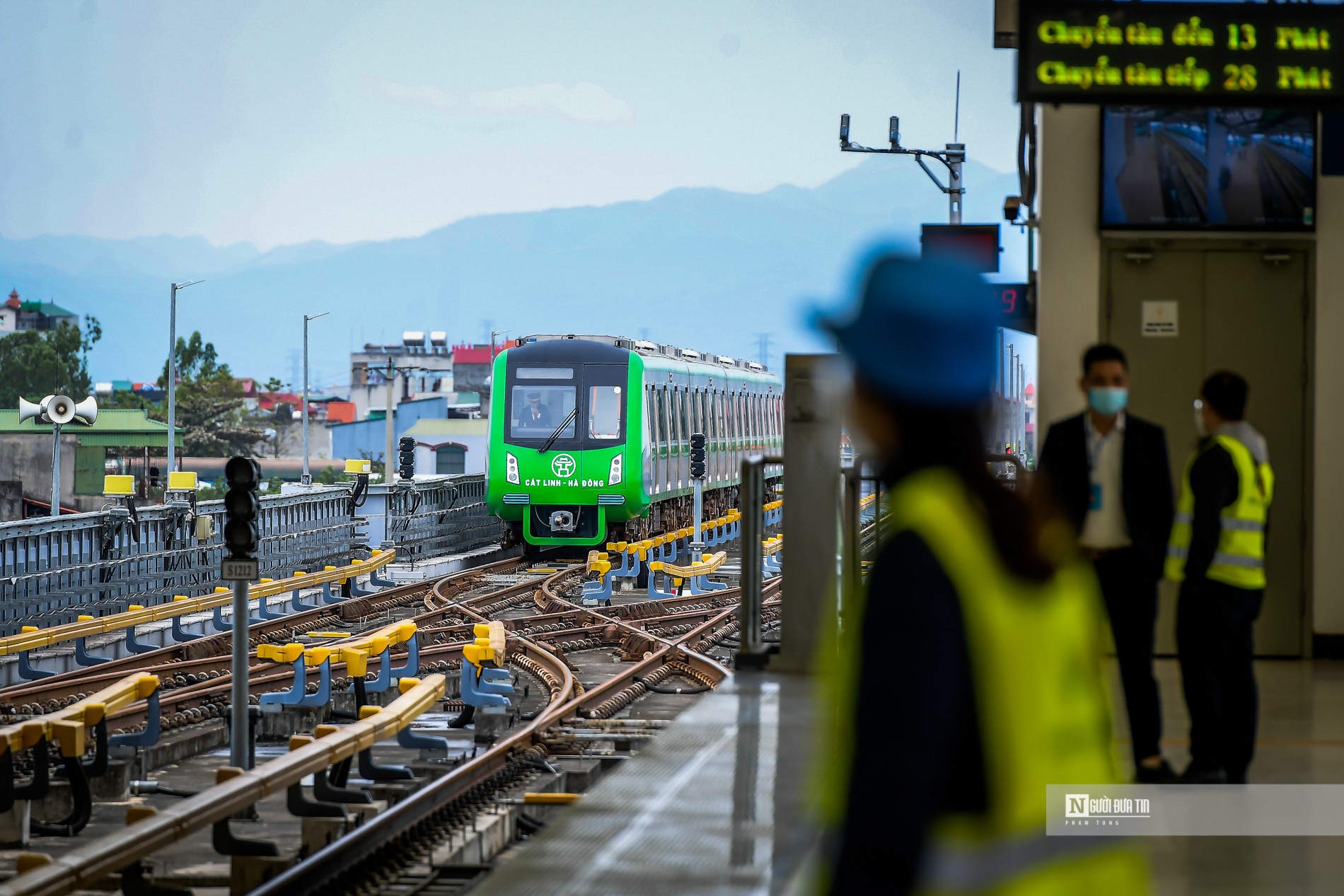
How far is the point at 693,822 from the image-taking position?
5477 millimetres

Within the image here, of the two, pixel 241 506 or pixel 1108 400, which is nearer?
pixel 1108 400

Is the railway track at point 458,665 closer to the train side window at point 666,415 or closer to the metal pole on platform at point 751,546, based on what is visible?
the metal pole on platform at point 751,546

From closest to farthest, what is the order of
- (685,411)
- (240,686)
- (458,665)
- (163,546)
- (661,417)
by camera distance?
(240,686) → (458,665) → (163,546) → (661,417) → (685,411)

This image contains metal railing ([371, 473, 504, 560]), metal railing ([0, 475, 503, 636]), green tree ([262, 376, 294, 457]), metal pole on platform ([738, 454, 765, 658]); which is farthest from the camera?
green tree ([262, 376, 294, 457])

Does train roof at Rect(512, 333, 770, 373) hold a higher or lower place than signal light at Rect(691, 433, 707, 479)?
higher

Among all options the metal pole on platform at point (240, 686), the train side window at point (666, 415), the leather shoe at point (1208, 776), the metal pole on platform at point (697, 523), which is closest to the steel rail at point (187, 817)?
the metal pole on platform at point (240, 686)

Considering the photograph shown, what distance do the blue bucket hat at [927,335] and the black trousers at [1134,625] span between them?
A: 382cm

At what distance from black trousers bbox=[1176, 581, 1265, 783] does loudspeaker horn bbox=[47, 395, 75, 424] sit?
52.2 feet

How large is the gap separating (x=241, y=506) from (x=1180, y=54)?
6.44 meters

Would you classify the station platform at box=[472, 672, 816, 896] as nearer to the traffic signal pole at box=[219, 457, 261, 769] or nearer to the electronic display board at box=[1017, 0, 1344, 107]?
the electronic display board at box=[1017, 0, 1344, 107]

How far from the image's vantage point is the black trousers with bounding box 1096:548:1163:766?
548 centimetres

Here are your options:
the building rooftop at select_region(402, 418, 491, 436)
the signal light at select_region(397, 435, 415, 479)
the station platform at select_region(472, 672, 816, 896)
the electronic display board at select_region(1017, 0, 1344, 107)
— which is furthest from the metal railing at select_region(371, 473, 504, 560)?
the building rooftop at select_region(402, 418, 491, 436)

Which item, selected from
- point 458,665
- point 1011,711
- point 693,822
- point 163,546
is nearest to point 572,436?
point 163,546

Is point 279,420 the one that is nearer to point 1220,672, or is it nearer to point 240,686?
point 240,686
